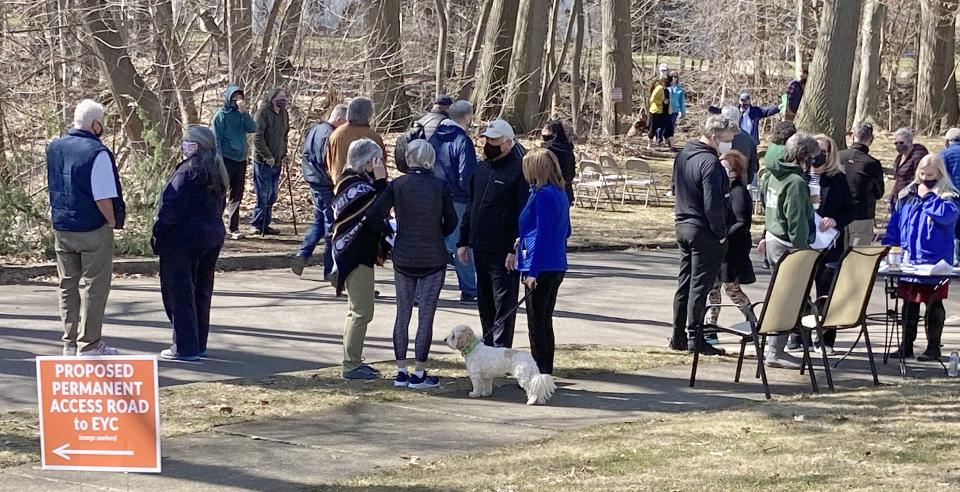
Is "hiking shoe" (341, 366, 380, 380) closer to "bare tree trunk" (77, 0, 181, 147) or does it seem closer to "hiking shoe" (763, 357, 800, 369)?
"hiking shoe" (763, 357, 800, 369)

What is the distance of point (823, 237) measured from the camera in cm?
1180

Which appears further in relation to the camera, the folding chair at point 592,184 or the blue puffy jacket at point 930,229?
the folding chair at point 592,184

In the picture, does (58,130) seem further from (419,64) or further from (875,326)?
(419,64)

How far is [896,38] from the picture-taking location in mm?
46219

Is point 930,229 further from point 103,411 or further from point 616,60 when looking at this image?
point 616,60

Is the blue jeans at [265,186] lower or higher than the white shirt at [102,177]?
lower

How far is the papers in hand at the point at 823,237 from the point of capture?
462 inches

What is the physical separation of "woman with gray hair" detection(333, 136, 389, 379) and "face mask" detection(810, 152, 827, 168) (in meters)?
3.72

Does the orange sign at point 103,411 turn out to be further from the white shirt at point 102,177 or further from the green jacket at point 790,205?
the green jacket at point 790,205

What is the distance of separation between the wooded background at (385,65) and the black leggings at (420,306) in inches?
288

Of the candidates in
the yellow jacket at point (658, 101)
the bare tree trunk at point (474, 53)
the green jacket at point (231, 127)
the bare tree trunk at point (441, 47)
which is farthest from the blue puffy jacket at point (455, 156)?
the yellow jacket at point (658, 101)

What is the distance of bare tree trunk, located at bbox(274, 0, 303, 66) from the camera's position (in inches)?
863

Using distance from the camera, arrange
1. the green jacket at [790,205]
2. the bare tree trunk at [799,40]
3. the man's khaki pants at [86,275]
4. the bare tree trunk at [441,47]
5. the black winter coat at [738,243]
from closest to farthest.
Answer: the man's khaki pants at [86,275], the green jacket at [790,205], the black winter coat at [738,243], the bare tree trunk at [441,47], the bare tree trunk at [799,40]

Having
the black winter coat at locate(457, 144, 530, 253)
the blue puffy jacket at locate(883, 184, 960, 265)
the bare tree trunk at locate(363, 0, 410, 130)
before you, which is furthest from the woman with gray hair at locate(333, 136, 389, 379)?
the bare tree trunk at locate(363, 0, 410, 130)
